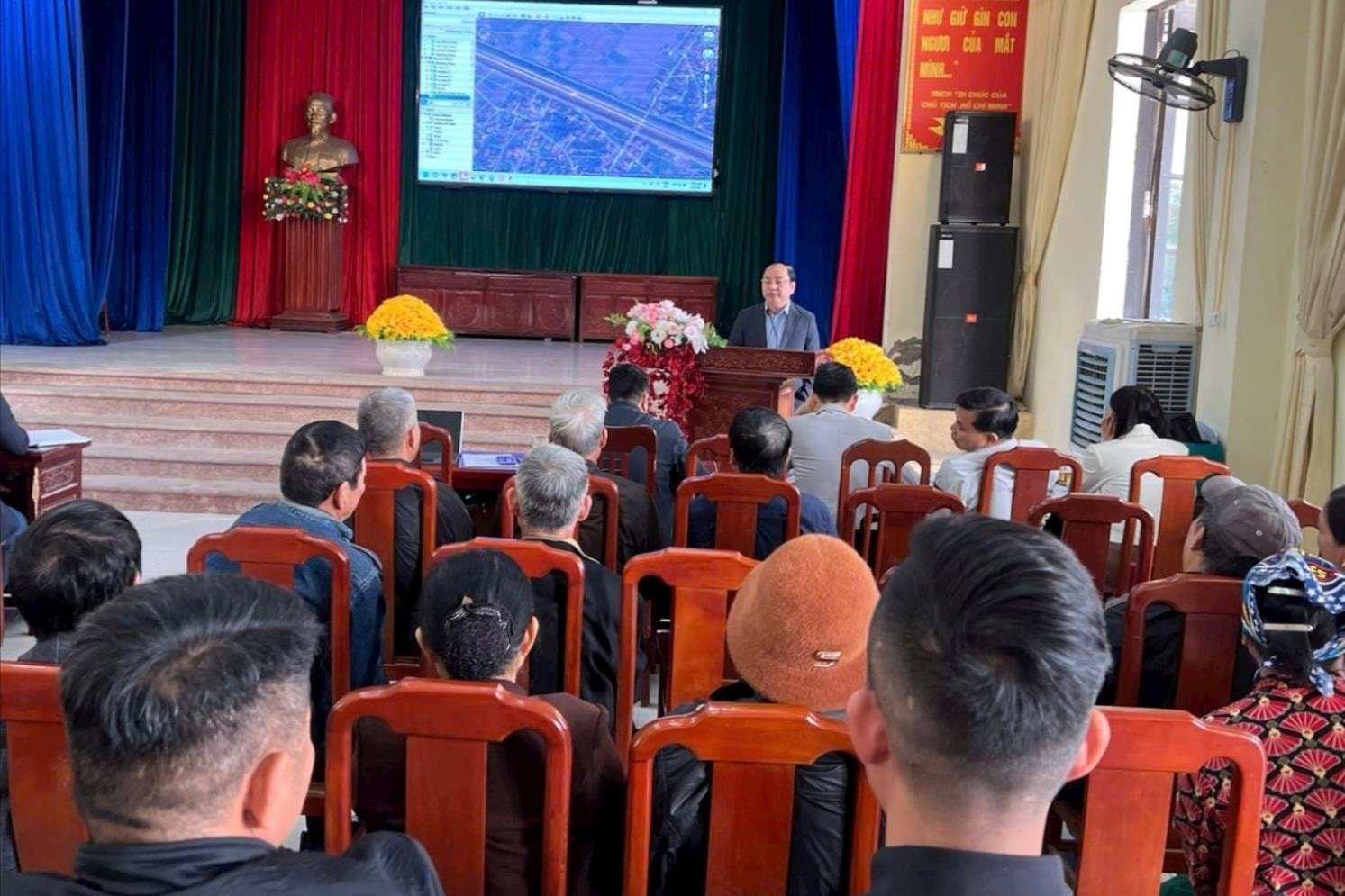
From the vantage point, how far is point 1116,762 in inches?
61.4

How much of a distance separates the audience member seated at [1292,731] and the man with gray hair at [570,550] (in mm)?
1167

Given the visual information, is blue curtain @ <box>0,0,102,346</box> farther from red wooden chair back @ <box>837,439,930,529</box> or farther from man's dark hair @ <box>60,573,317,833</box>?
man's dark hair @ <box>60,573,317,833</box>

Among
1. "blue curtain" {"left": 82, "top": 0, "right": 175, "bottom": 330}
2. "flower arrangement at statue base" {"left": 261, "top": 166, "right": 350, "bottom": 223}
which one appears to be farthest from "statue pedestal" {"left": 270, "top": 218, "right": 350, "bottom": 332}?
"blue curtain" {"left": 82, "top": 0, "right": 175, "bottom": 330}

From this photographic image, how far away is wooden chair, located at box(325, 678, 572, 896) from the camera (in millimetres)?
1580

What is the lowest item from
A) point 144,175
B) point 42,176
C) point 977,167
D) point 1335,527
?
point 1335,527

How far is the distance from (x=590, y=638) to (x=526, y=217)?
9294 millimetres

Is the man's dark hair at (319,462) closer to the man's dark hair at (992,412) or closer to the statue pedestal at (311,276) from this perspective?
the man's dark hair at (992,412)

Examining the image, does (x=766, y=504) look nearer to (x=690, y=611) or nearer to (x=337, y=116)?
(x=690, y=611)

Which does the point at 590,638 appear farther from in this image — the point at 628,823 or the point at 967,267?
the point at 967,267

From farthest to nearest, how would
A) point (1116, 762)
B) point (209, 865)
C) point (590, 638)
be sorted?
1. point (590, 638)
2. point (1116, 762)
3. point (209, 865)

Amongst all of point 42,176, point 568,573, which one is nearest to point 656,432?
point 568,573

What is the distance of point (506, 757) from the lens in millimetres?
1744

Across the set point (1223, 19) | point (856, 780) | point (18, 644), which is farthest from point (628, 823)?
point (1223, 19)

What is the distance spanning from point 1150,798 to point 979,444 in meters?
2.84
